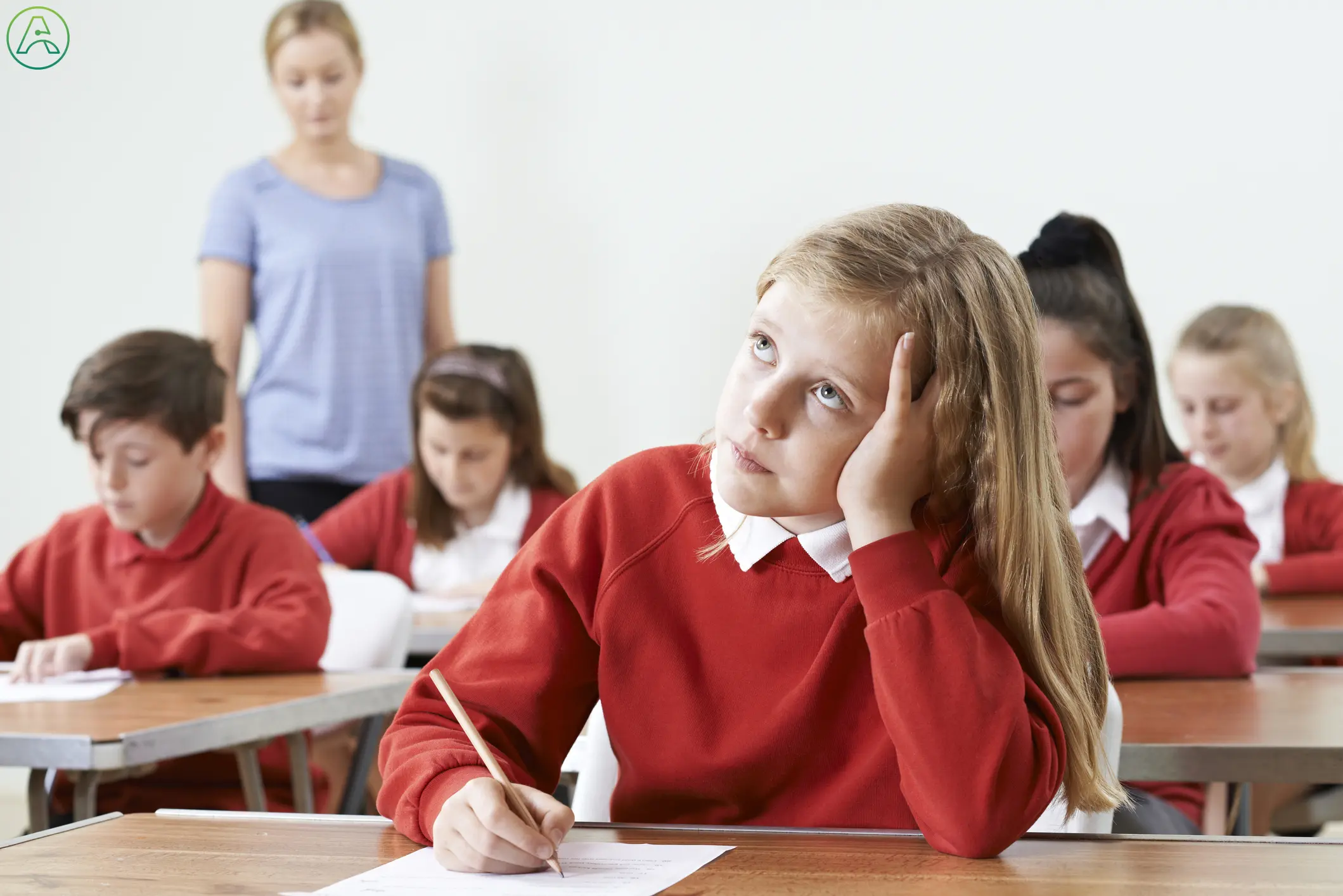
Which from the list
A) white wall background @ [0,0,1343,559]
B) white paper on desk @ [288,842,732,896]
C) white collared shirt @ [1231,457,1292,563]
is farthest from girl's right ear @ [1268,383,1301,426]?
white paper on desk @ [288,842,732,896]

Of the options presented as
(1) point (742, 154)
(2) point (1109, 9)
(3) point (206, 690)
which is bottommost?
(3) point (206, 690)

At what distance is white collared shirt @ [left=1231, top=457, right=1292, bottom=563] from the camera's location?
361cm

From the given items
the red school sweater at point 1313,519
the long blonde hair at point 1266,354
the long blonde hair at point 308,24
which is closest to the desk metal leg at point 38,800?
the long blonde hair at point 308,24

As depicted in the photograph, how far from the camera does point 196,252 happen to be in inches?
206

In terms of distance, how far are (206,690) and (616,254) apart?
3.11 meters

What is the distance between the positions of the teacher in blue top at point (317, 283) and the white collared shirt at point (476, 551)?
0.38m

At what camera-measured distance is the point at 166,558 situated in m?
2.48

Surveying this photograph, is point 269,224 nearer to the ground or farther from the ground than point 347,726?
farther from the ground

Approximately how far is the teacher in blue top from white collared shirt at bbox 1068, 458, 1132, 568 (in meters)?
2.29

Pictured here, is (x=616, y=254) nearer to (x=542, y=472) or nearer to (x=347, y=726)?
(x=542, y=472)

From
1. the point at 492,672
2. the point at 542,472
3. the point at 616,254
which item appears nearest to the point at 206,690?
the point at 492,672

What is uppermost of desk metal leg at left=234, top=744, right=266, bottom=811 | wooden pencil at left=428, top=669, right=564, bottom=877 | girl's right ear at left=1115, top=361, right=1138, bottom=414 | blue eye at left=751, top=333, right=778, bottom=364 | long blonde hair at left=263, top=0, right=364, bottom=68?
long blonde hair at left=263, top=0, right=364, bottom=68

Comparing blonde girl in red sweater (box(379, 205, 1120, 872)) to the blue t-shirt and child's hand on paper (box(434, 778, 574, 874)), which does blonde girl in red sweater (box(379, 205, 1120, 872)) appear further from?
the blue t-shirt

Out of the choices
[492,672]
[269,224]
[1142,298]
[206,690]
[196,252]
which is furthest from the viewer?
[196,252]
